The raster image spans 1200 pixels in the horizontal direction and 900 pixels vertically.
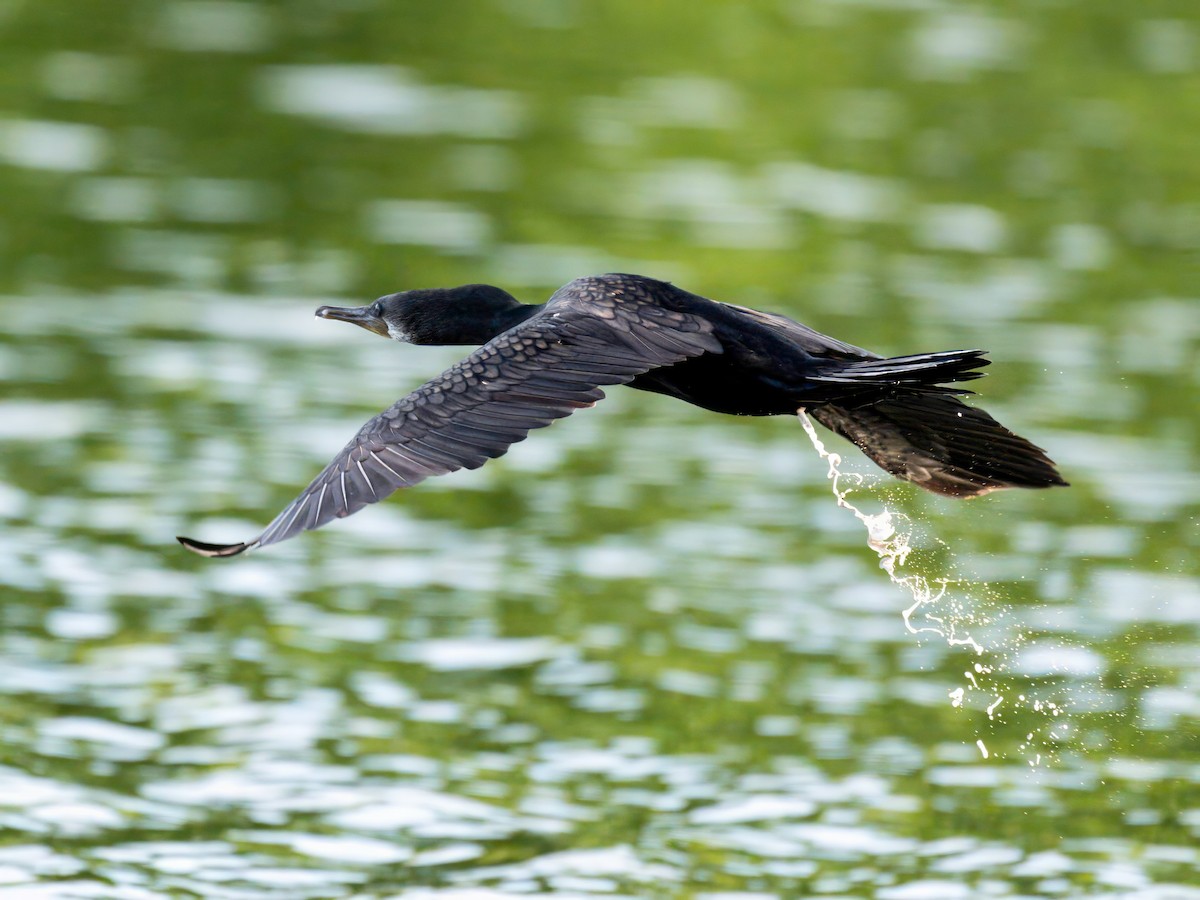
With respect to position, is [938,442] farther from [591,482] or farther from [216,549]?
[591,482]

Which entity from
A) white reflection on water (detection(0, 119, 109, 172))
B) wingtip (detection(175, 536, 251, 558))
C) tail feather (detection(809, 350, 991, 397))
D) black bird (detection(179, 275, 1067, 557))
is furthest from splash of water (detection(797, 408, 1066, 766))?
white reflection on water (detection(0, 119, 109, 172))

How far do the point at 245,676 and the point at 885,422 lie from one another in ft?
15.4

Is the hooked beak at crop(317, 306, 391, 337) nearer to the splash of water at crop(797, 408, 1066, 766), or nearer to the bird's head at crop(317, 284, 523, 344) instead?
the bird's head at crop(317, 284, 523, 344)

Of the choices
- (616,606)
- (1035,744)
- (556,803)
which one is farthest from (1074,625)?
(556,803)

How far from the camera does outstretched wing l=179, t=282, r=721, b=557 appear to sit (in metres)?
6.72

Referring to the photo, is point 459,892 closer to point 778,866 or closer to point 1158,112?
point 778,866

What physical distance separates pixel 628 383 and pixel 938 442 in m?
1.30

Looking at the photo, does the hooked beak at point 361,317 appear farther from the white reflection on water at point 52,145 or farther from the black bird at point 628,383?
the white reflection on water at point 52,145

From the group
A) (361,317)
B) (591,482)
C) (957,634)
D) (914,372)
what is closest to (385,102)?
(591,482)

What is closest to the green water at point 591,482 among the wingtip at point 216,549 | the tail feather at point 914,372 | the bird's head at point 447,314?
the tail feather at point 914,372

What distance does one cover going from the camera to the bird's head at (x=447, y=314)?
7801 mm

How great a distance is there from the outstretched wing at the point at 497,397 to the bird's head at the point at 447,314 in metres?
0.50

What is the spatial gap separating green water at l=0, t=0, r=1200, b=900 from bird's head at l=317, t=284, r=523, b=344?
167 cm

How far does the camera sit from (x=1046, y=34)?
68.5 ft
